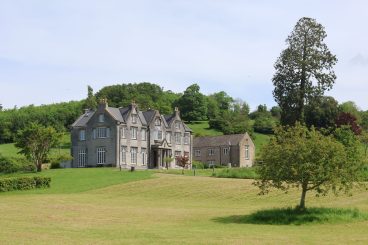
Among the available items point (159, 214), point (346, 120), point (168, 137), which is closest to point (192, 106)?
point (168, 137)

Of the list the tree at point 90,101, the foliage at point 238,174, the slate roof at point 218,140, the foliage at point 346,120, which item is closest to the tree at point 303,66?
the foliage at point 238,174

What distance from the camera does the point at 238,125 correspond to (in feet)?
477

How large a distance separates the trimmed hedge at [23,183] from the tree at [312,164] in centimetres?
3053

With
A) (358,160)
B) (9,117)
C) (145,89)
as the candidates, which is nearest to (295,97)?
(358,160)

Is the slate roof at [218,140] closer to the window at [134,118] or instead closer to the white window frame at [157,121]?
the white window frame at [157,121]

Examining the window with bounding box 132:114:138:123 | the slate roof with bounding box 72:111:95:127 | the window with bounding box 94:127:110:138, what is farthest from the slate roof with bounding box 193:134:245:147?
the window with bounding box 94:127:110:138

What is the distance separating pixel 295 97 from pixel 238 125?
76.5m

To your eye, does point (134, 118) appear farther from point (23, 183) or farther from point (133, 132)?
point (23, 183)

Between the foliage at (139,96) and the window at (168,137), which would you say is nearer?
the window at (168,137)

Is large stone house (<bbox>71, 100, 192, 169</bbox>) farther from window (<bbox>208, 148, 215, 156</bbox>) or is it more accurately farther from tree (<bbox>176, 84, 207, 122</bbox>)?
tree (<bbox>176, 84, 207, 122</bbox>)

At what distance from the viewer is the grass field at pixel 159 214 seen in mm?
25469

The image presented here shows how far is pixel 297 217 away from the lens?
33.8m

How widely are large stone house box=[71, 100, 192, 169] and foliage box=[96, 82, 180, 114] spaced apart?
53.9m

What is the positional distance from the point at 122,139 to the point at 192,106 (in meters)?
75.3
